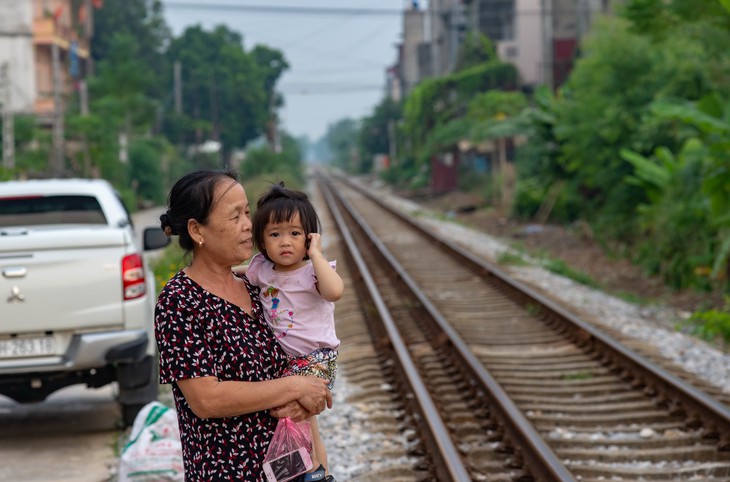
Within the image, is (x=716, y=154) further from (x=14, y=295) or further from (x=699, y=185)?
(x=14, y=295)

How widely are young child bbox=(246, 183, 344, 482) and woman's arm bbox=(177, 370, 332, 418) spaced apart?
0.41ft

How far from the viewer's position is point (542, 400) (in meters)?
8.41

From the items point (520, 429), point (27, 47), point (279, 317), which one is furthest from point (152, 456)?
point (27, 47)

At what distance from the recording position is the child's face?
3242 millimetres

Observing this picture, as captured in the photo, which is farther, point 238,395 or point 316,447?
point 316,447

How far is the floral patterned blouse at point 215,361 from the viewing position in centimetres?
296

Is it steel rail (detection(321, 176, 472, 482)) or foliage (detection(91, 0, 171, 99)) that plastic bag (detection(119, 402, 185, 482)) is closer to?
steel rail (detection(321, 176, 472, 482))

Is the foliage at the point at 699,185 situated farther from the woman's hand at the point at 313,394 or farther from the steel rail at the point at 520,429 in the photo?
the woman's hand at the point at 313,394

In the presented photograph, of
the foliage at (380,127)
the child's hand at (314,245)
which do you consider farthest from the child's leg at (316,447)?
the foliage at (380,127)

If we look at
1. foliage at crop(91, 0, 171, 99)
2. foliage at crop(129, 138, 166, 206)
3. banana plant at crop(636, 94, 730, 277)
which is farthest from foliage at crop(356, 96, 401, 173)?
banana plant at crop(636, 94, 730, 277)

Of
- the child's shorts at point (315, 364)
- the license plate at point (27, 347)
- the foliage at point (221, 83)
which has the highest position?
the foliage at point (221, 83)

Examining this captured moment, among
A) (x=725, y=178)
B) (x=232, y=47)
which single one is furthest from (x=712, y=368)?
(x=232, y=47)

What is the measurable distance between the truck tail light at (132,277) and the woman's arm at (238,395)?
4165 millimetres

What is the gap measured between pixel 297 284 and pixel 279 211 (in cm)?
22
